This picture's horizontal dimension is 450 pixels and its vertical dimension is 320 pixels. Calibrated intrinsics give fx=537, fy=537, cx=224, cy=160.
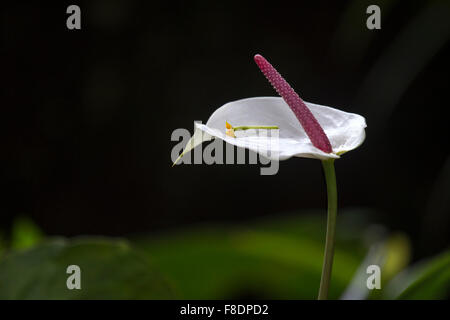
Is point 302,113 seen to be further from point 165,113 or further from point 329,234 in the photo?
point 165,113

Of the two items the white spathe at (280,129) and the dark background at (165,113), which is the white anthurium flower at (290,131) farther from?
the dark background at (165,113)

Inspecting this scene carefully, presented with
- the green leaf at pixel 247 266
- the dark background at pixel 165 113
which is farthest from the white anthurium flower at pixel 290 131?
the dark background at pixel 165 113

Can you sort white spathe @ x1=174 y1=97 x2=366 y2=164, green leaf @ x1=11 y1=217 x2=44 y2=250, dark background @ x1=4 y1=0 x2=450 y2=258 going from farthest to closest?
dark background @ x1=4 y1=0 x2=450 y2=258 → green leaf @ x1=11 y1=217 x2=44 y2=250 → white spathe @ x1=174 y1=97 x2=366 y2=164

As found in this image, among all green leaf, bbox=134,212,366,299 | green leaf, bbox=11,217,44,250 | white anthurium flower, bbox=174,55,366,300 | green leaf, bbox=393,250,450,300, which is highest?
white anthurium flower, bbox=174,55,366,300

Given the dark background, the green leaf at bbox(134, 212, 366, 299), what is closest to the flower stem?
the green leaf at bbox(134, 212, 366, 299)

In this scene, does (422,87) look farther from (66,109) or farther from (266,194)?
(66,109)

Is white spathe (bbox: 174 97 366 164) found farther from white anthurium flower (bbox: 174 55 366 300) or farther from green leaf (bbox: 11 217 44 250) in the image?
green leaf (bbox: 11 217 44 250)

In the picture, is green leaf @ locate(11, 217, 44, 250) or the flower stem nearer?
the flower stem
